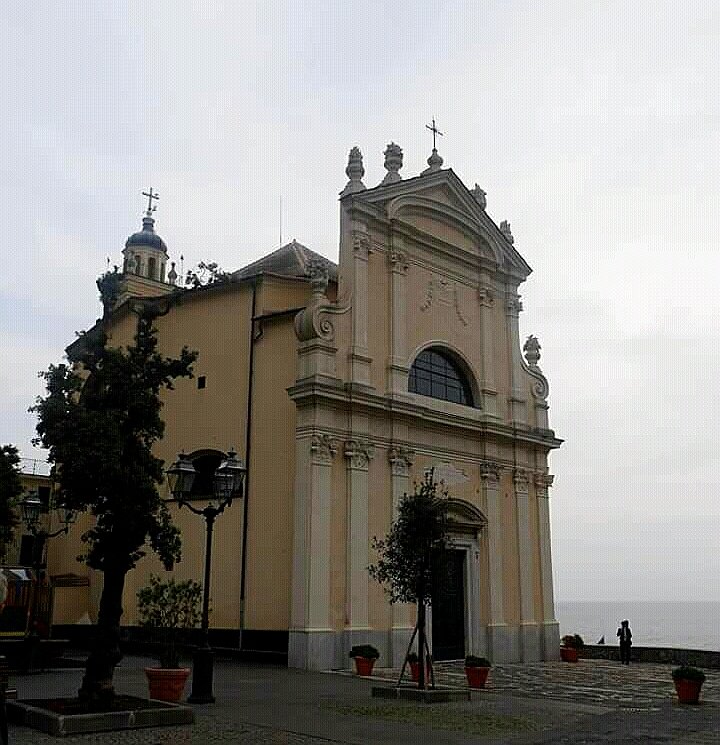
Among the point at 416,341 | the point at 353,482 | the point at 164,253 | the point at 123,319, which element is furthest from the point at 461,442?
the point at 164,253

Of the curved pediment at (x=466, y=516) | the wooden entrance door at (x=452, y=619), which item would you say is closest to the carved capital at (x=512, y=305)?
the curved pediment at (x=466, y=516)

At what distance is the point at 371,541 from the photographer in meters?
22.7

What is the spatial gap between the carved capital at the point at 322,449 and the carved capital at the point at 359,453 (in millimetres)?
453

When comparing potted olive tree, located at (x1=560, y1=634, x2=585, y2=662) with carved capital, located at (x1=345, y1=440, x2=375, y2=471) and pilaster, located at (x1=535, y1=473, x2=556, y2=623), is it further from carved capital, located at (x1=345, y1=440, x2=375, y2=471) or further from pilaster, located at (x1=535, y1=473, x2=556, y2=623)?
carved capital, located at (x1=345, y1=440, x2=375, y2=471)

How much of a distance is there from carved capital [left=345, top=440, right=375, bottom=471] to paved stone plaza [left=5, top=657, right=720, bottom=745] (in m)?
5.23

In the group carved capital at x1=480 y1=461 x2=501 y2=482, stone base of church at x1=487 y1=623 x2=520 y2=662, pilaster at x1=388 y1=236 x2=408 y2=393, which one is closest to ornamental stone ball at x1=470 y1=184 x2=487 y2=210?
pilaster at x1=388 y1=236 x2=408 y2=393

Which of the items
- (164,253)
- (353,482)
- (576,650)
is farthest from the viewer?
(164,253)

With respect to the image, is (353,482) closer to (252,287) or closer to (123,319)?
(252,287)

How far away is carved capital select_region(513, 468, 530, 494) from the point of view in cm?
2789

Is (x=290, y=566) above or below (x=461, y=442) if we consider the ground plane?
below

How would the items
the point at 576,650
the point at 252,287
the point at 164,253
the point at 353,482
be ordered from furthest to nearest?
the point at 164,253, the point at 576,650, the point at 252,287, the point at 353,482

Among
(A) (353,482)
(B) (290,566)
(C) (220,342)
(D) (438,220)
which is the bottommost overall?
(B) (290,566)

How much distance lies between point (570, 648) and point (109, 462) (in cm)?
1951

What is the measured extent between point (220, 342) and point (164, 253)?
17056 millimetres
